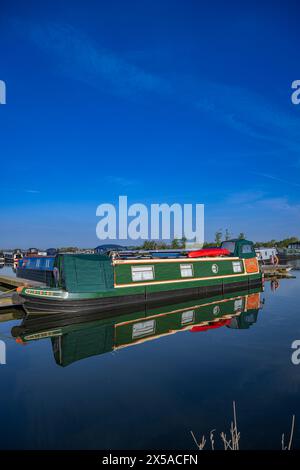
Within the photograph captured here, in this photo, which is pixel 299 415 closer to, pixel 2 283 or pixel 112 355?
pixel 112 355

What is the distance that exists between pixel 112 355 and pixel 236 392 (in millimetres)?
4950

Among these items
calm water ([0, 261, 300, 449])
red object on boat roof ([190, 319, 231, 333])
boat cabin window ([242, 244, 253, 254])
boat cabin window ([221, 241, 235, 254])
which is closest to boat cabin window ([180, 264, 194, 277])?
red object on boat roof ([190, 319, 231, 333])

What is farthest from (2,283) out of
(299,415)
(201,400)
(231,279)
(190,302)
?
(299,415)

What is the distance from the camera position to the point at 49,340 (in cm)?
1404

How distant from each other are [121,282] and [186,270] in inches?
245

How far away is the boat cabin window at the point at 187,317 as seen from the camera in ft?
58.5

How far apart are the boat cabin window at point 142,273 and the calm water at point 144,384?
396 cm

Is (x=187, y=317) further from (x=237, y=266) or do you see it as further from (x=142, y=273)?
(x=237, y=266)

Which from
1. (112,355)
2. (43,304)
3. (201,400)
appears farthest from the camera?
(43,304)

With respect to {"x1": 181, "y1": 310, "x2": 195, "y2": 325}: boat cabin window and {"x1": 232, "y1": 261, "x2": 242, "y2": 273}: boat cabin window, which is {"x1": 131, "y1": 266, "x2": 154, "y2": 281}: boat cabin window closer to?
{"x1": 181, "y1": 310, "x2": 195, "y2": 325}: boat cabin window

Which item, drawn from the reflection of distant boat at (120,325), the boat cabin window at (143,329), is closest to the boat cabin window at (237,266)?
the reflection of distant boat at (120,325)

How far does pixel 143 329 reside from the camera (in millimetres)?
16016

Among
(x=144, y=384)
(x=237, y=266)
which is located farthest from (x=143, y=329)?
(x=237, y=266)

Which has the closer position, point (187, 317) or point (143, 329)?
point (143, 329)
